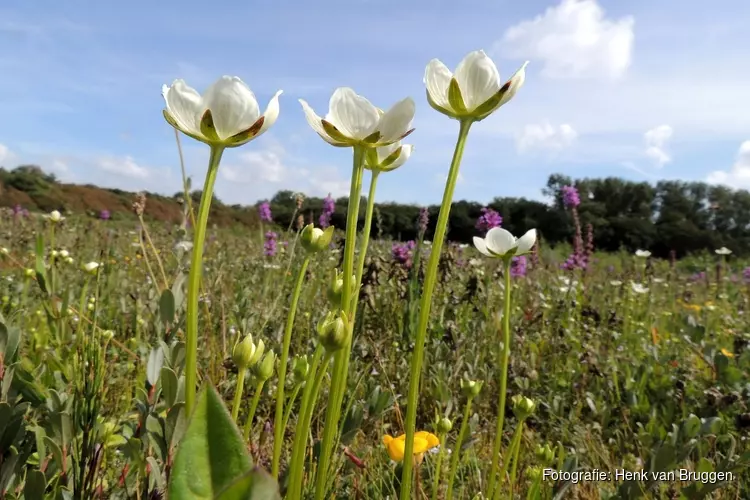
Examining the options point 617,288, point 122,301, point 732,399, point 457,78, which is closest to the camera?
point 457,78

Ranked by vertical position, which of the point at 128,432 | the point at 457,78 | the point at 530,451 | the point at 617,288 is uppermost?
the point at 457,78

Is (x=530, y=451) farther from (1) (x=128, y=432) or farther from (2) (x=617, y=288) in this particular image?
(2) (x=617, y=288)

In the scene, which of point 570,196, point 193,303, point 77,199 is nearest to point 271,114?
point 193,303

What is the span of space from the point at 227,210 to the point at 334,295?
14.0 meters

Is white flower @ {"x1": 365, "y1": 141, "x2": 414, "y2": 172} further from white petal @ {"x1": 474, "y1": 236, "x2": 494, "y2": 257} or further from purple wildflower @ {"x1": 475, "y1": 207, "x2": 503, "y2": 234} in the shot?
purple wildflower @ {"x1": 475, "y1": 207, "x2": 503, "y2": 234}

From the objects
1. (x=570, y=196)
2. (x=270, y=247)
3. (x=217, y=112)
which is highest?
(x=570, y=196)

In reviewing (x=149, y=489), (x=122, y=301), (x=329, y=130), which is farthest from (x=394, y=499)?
(x=122, y=301)

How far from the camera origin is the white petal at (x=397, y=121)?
743mm

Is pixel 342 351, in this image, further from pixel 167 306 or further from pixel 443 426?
pixel 443 426

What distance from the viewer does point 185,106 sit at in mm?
750

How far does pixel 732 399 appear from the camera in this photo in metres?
1.76

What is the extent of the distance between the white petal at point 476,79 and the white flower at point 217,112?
30cm

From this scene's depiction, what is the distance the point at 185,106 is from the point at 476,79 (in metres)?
0.42

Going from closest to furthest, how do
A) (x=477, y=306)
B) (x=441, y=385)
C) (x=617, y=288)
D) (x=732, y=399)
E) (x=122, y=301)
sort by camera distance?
(x=441, y=385)
(x=732, y=399)
(x=122, y=301)
(x=477, y=306)
(x=617, y=288)
